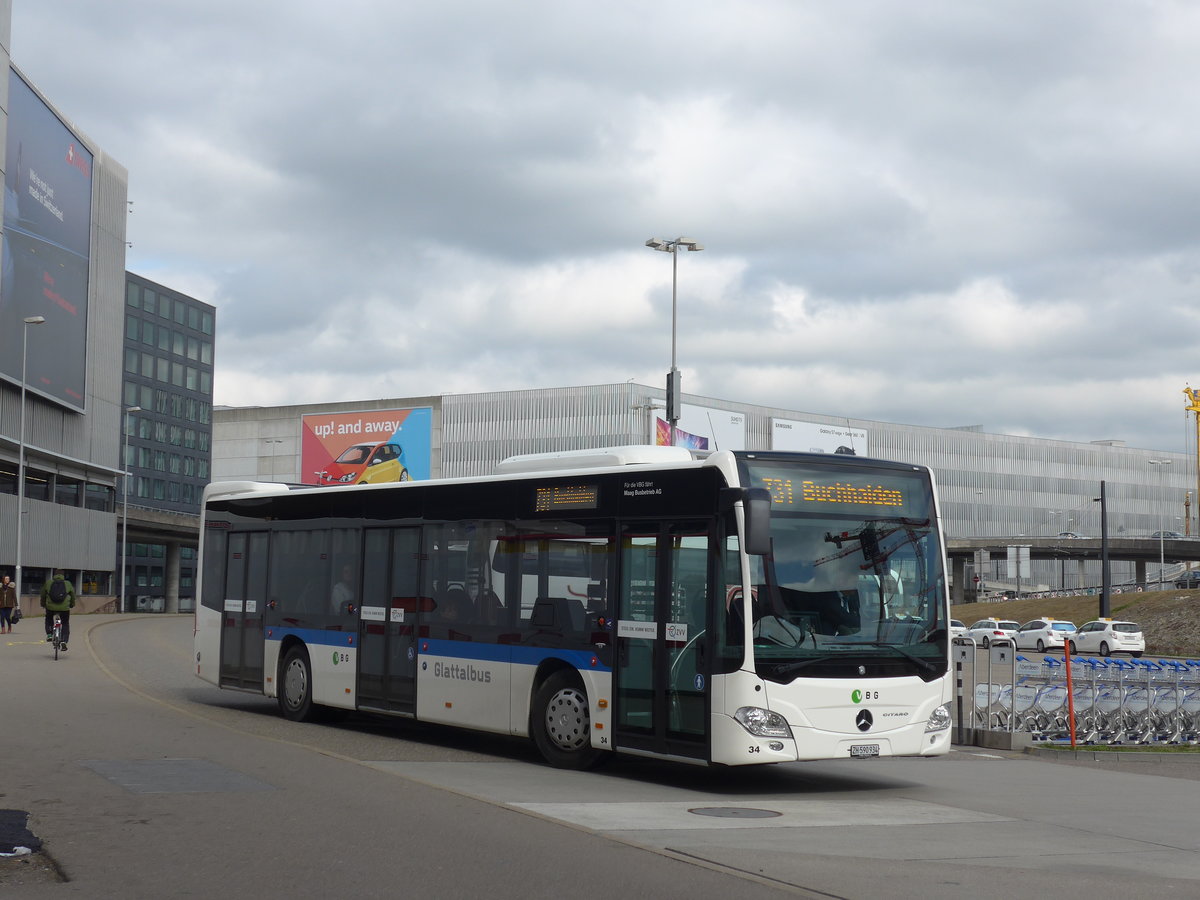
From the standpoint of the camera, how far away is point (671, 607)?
41.8 ft

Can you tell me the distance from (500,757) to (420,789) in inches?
133

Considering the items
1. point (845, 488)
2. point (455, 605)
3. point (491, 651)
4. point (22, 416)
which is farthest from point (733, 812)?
point (22, 416)

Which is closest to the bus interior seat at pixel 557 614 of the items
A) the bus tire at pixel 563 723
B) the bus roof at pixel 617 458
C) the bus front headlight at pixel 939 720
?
the bus tire at pixel 563 723

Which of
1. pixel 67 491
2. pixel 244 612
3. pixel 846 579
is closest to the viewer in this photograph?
pixel 846 579

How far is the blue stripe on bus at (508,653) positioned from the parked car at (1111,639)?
45.4 metres

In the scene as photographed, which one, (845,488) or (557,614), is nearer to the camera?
(845,488)

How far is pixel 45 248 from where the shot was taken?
65.2m

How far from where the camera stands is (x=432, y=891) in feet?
25.2

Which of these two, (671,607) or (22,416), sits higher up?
(22,416)

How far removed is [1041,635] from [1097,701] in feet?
146

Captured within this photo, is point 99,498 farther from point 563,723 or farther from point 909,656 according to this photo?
point 909,656

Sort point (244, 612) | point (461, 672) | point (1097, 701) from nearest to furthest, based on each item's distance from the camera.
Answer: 1. point (461, 672)
2. point (1097, 701)
3. point (244, 612)

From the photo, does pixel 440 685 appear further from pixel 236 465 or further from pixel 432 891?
pixel 236 465

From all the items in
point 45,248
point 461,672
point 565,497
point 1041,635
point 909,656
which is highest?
point 45,248
